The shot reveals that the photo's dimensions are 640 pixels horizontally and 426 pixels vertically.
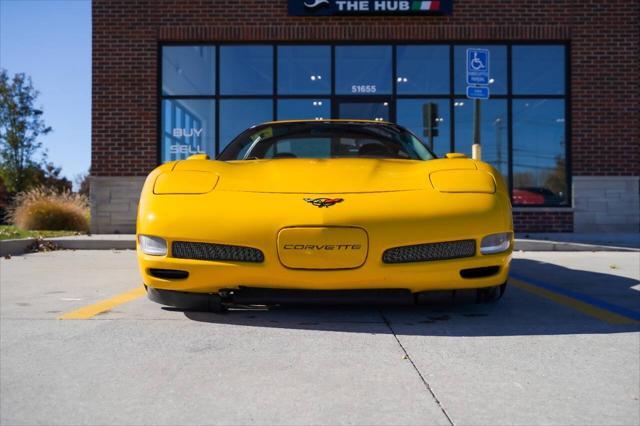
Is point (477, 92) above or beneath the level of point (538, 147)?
above

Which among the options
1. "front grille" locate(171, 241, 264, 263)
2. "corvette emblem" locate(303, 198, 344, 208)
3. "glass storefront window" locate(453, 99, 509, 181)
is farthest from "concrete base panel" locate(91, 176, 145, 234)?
"corvette emblem" locate(303, 198, 344, 208)

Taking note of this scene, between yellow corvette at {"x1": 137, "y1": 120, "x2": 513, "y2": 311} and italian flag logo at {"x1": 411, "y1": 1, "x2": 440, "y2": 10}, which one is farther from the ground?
italian flag logo at {"x1": 411, "y1": 1, "x2": 440, "y2": 10}

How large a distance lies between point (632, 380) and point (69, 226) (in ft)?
41.3

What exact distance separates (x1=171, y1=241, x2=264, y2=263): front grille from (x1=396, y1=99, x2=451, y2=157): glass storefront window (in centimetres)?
914

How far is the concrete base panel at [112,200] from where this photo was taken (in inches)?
456

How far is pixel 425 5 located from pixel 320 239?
31.8 feet

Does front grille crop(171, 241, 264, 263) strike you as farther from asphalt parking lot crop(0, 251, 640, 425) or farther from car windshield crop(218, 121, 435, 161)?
car windshield crop(218, 121, 435, 161)

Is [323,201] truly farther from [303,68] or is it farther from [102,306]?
[303,68]

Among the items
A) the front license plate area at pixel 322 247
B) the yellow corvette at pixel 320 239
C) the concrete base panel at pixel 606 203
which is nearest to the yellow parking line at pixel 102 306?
the yellow corvette at pixel 320 239

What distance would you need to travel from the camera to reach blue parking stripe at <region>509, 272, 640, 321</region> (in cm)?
361

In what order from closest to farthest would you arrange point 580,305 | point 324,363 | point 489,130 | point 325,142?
point 324,363, point 580,305, point 325,142, point 489,130

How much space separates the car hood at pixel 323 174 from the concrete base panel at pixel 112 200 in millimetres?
8145

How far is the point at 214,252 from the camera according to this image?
10.5 ft

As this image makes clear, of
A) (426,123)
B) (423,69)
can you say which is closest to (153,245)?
→ (426,123)
